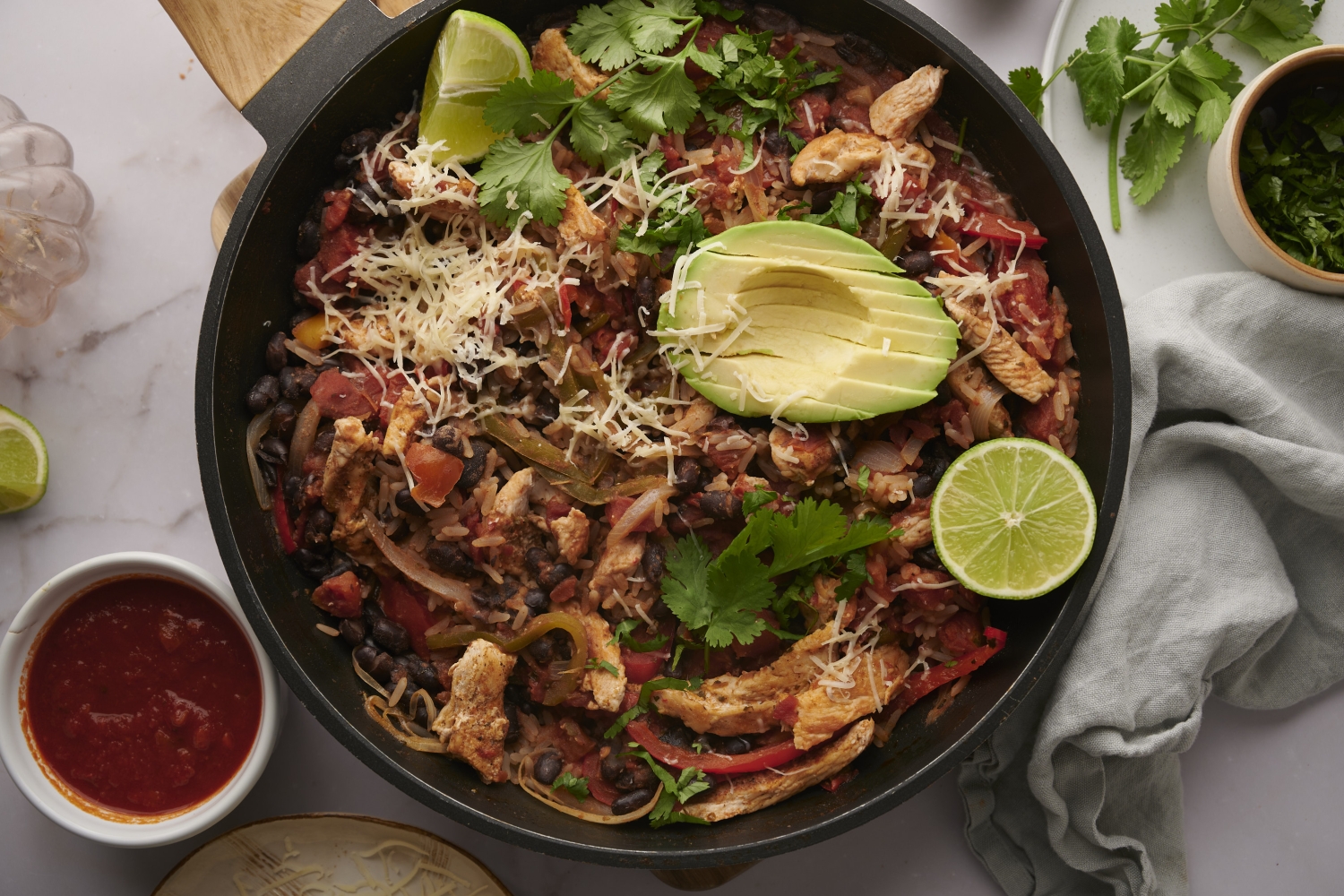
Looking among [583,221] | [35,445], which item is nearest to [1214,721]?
[583,221]

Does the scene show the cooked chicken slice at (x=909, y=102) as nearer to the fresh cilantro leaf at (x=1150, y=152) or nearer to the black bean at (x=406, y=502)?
the fresh cilantro leaf at (x=1150, y=152)

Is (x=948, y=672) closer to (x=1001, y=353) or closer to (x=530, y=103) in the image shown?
(x=1001, y=353)

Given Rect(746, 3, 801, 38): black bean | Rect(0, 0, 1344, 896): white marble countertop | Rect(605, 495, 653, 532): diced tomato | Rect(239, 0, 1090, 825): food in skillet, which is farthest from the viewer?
Rect(0, 0, 1344, 896): white marble countertop

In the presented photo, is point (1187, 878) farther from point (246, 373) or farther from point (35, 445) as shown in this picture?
point (35, 445)

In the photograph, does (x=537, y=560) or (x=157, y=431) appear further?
(x=157, y=431)

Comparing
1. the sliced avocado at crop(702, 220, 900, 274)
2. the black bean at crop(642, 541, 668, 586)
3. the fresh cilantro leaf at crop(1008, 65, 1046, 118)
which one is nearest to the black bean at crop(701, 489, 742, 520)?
the black bean at crop(642, 541, 668, 586)

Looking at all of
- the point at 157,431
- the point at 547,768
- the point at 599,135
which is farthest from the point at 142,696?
the point at 599,135

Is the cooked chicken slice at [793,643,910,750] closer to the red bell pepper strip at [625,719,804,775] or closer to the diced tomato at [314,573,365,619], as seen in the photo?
the red bell pepper strip at [625,719,804,775]
